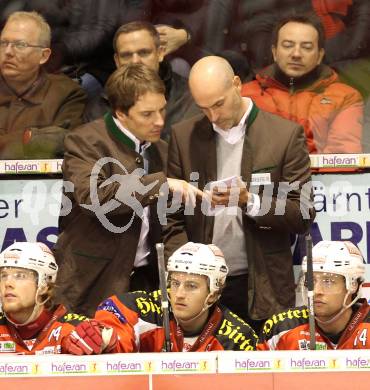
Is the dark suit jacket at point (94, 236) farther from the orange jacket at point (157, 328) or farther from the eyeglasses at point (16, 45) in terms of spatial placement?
the eyeglasses at point (16, 45)

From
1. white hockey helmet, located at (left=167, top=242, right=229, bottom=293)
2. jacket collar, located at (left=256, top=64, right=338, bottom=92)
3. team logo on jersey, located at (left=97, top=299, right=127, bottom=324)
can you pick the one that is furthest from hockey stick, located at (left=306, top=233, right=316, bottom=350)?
jacket collar, located at (left=256, top=64, right=338, bottom=92)

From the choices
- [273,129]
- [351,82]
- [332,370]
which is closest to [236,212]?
[273,129]

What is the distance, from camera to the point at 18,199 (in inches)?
350

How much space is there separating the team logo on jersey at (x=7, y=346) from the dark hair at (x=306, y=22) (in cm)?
243

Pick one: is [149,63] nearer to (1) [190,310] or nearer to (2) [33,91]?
(2) [33,91]

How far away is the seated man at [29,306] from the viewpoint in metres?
7.78

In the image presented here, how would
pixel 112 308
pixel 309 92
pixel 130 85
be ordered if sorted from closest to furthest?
pixel 112 308 → pixel 130 85 → pixel 309 92

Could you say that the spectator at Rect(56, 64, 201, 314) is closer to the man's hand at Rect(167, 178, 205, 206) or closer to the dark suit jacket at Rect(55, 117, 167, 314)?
the dark suit jacket at Rect(55, 117, 167, 314)

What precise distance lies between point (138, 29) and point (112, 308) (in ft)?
6.30

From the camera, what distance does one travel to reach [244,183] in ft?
26.3

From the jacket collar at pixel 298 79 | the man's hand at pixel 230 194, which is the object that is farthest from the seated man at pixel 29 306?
the jacket collar at pixel 298 79

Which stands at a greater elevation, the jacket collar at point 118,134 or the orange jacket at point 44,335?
the jacket collar at point 118,134

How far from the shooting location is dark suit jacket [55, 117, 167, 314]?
814cm

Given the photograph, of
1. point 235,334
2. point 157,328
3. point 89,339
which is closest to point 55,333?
point 157,328
